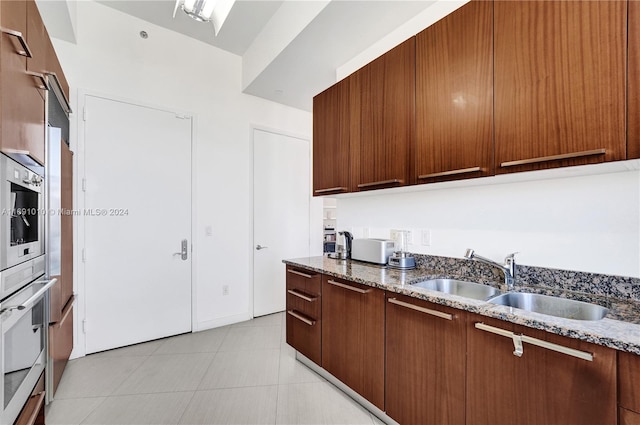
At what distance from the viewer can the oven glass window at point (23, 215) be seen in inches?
47.2

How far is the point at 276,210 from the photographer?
12.1ft

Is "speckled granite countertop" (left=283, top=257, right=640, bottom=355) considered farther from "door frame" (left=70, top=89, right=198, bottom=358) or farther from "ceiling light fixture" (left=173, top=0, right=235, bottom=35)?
"door frame" (left=70, top=89, right=198, bottom=358)

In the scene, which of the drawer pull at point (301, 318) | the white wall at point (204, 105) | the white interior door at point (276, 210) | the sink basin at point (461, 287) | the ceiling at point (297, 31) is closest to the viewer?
the sink basin at point (461, 287)

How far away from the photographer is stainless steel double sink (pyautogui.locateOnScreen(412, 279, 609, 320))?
1.26m

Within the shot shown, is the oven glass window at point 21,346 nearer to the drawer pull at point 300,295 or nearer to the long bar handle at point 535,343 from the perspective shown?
the drawer pull at point 300,295

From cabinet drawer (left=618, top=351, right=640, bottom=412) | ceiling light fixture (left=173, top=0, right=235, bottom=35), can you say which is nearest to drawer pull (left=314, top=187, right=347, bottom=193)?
ceiling light fixture (left=173, top=0, right=235, bottom=35)

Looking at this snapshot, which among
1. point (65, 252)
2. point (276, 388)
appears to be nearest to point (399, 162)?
point (276, 388)

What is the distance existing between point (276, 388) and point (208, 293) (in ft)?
4.81

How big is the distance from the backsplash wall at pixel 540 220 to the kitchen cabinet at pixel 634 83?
0.94ft

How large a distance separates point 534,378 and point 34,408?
2139mm

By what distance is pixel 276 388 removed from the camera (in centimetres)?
205

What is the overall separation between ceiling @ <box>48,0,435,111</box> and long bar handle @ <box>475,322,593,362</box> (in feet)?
6.66

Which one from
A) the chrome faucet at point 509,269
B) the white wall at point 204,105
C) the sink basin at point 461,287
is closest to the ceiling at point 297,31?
the white wall at point 204,105

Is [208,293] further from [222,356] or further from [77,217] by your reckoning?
[77,217]
